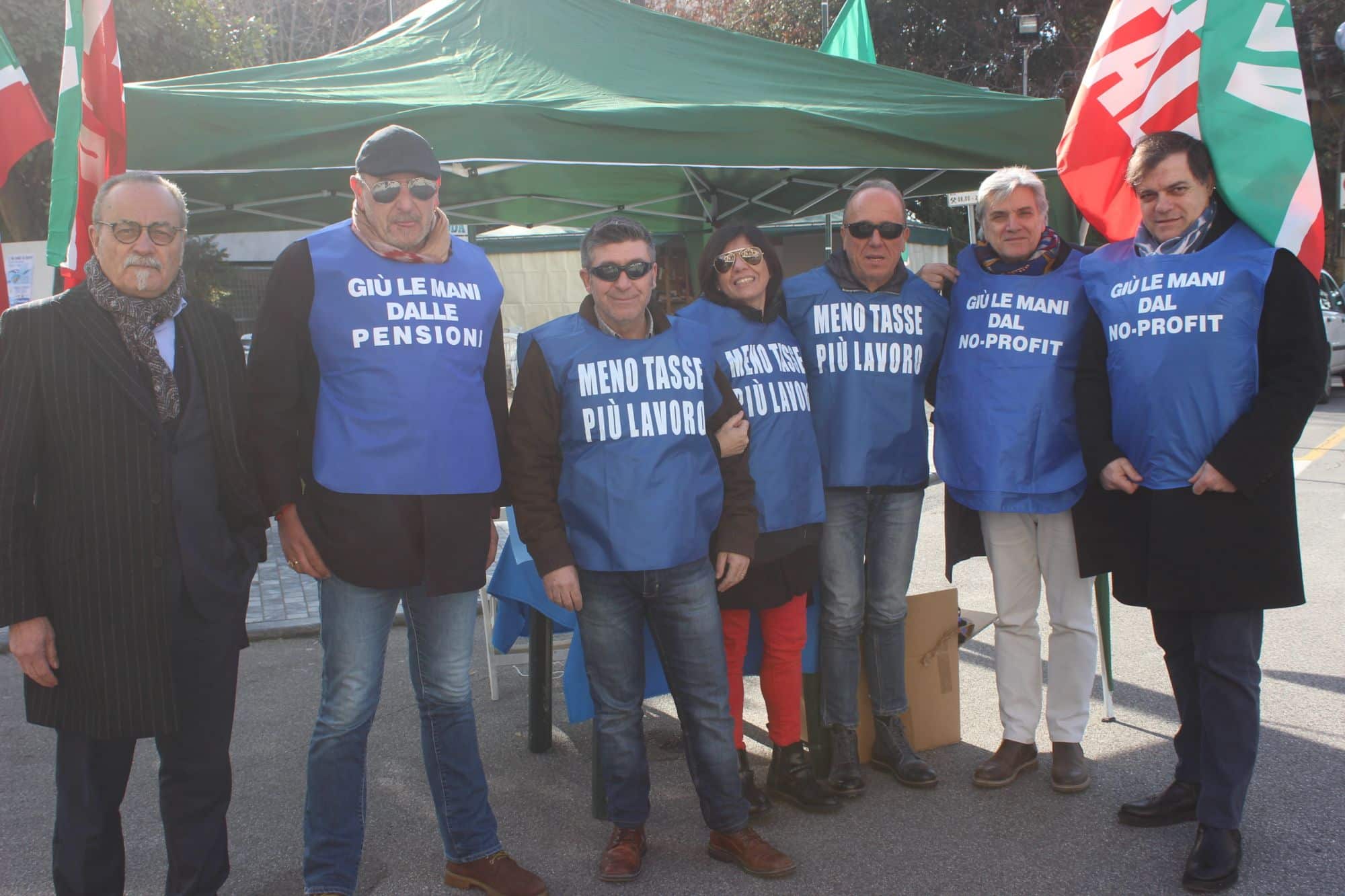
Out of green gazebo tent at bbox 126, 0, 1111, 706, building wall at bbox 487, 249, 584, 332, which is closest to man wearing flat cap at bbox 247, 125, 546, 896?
green gazebo tent at bbox 126, 0, 1111, 706

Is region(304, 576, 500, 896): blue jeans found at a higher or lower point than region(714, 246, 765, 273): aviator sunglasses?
lower

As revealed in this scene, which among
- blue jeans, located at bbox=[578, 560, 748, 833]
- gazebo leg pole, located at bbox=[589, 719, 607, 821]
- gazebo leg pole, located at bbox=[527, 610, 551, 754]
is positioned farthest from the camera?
gazebo leg pole, located at bbox=[527, 610, 551, 754]

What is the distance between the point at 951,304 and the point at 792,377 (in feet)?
2.16

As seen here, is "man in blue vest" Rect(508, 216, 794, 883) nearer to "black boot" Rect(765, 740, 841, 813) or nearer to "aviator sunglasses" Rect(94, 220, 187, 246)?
"black boot" Rect(765, 740, 841, 813)

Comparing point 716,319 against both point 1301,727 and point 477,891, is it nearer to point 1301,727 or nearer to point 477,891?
point 477,891

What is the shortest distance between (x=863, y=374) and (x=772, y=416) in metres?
0.39

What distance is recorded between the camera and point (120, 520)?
2.54m

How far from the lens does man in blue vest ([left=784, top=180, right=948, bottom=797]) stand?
137 inches

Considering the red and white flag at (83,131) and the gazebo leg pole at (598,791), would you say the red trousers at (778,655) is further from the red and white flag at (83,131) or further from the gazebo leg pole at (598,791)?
the red and white flag at (83,131)

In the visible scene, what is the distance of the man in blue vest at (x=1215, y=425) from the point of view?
2.91 m

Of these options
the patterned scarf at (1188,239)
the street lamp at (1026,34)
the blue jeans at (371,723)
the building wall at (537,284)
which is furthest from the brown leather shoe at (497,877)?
the street lamp at (1026,34)

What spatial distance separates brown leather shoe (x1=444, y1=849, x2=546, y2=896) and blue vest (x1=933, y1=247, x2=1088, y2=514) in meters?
1.81

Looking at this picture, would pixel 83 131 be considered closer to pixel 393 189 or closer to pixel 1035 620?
pixel 393 189

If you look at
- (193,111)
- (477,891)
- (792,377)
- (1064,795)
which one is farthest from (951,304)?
(193,111)
